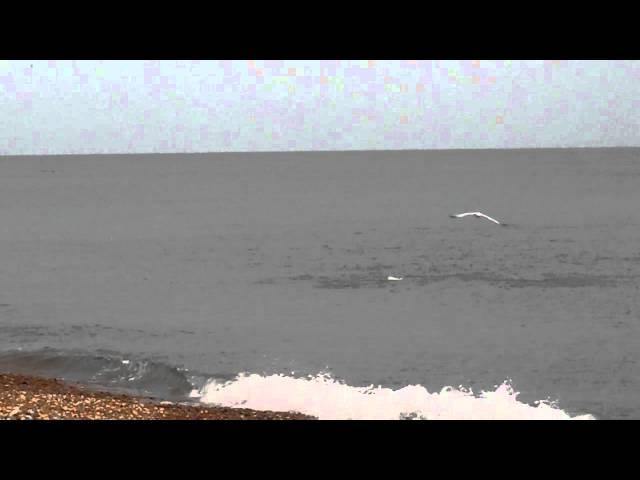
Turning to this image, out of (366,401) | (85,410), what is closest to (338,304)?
(366,401)

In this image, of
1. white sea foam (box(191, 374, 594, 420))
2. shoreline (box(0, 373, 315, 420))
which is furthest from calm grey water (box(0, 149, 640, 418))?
shoreline (box(0, 373, 315, 420))

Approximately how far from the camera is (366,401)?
875 inches

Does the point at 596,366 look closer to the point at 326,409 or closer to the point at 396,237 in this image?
the point at 326,409

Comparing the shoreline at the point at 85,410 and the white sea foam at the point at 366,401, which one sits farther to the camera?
the white sea foam at the point at 366,401

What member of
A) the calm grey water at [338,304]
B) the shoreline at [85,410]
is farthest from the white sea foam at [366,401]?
the shoreline at [85,410]

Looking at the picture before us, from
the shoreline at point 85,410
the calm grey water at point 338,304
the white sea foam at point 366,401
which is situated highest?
the calm grey water at point 338,304

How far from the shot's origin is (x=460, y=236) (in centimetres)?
7562

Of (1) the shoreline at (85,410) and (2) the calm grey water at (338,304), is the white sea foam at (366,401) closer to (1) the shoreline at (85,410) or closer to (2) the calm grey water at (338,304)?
(2) the calm grey water at (338,304)

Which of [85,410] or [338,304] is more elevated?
[338,304]

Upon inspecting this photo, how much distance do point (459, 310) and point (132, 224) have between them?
218 feet

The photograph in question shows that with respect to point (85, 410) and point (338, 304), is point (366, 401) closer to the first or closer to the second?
point (85, 410)

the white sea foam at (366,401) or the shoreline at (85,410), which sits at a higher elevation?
the white sea foam at (366,401)

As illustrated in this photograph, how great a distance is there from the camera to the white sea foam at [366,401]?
20969 mm

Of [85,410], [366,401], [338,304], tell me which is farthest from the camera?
[338,304]
